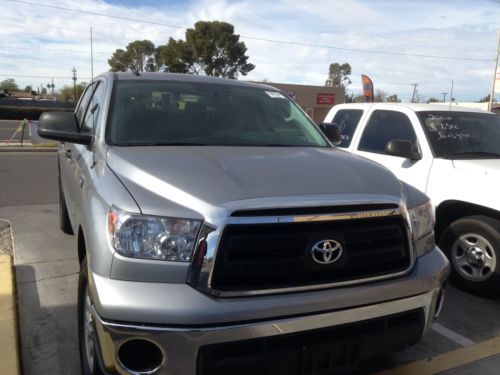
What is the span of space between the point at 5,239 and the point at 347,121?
457 centimetres

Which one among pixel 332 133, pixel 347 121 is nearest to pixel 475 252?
pixel 332 133

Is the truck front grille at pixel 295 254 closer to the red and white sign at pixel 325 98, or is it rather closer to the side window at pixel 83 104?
the side window at pixel 83 104

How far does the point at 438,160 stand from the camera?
4832mm

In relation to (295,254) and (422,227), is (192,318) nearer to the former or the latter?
(295,254)

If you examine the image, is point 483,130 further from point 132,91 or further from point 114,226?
point 114,226

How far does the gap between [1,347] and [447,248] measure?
155 inches

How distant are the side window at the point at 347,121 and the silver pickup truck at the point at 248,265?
3.26 meters

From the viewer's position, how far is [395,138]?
5.51 m

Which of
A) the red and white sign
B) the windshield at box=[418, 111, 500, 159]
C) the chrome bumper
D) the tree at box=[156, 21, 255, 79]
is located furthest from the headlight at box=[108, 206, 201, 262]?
the tree at box=[156, 21, 255, 79]

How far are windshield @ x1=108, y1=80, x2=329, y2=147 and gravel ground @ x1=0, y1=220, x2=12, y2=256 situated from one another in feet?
9.32

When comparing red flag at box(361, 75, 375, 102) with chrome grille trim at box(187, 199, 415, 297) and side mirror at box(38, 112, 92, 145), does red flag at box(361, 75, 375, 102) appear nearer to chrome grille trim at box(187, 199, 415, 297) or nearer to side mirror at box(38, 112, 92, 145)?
side mirror at box(38, 112, 92, 145)

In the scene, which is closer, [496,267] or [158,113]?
[158,113]

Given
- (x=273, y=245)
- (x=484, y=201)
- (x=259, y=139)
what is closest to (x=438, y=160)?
(x=484, y=201)

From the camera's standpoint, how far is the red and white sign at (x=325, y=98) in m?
42.9
